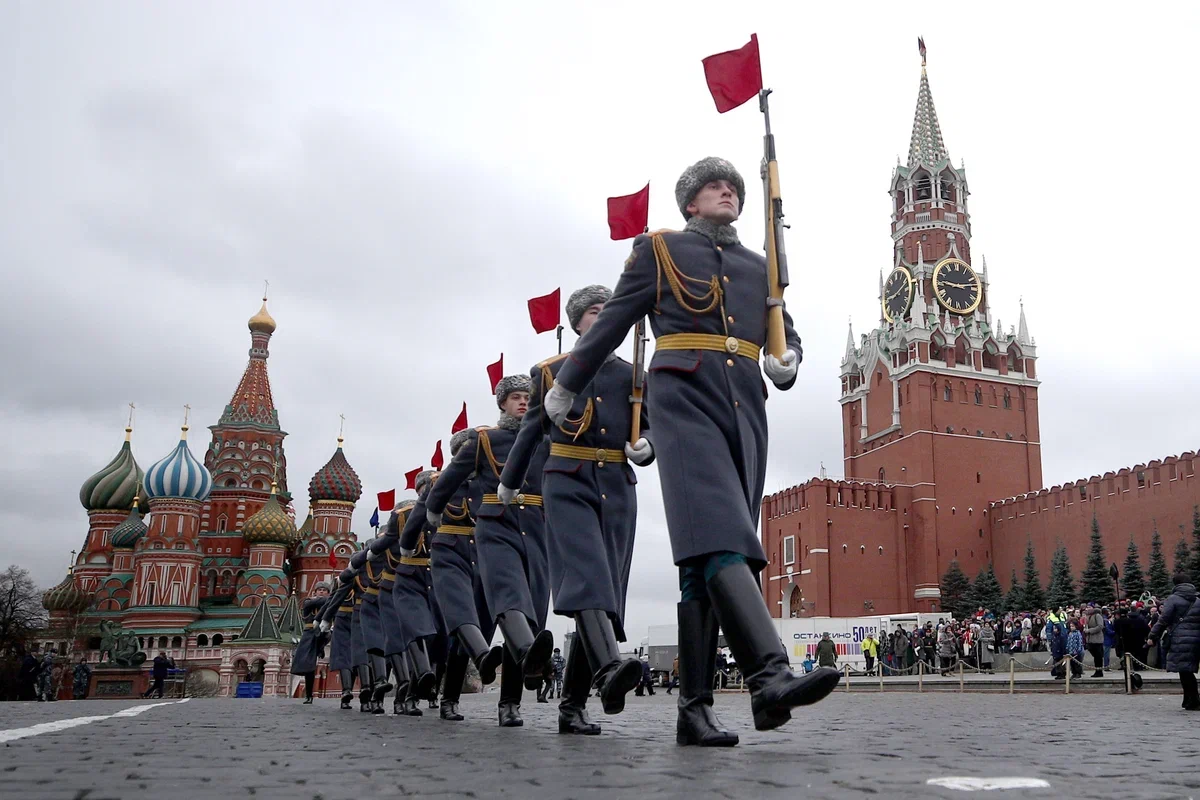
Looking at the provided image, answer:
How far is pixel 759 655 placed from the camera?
11.8 ft

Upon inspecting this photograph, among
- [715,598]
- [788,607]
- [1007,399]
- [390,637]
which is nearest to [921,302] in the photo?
[1007,399]

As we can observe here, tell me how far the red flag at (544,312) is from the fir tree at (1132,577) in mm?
43061

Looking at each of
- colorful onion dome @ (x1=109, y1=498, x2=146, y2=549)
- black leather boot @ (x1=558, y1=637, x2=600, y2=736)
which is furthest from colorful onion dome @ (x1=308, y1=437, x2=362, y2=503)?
black leather boot @ (x1=558, y1=637, x2=600, y2=736)

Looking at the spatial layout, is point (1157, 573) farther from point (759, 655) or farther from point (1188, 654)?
point (759, 655)

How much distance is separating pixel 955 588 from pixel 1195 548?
1776cm

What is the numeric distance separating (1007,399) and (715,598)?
6795 cm

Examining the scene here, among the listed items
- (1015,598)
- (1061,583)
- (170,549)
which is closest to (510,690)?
(1061,583)

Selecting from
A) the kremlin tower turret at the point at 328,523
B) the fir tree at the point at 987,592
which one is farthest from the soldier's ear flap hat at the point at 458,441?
the kremlin tower turret at the point at 328,523

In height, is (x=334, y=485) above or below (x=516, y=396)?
above

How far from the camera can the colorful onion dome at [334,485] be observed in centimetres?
6644

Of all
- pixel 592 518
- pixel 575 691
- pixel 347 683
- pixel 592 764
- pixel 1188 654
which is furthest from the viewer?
pixel 347 683

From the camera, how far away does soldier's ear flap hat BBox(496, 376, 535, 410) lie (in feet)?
23.1

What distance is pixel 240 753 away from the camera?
12.4 feet

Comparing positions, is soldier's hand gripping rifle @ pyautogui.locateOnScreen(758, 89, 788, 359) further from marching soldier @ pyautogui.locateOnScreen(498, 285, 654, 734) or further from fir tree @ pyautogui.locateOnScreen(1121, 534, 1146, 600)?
fir tree @ pyautogui.locateOnScreen(1121, 534, 1146, 600)
